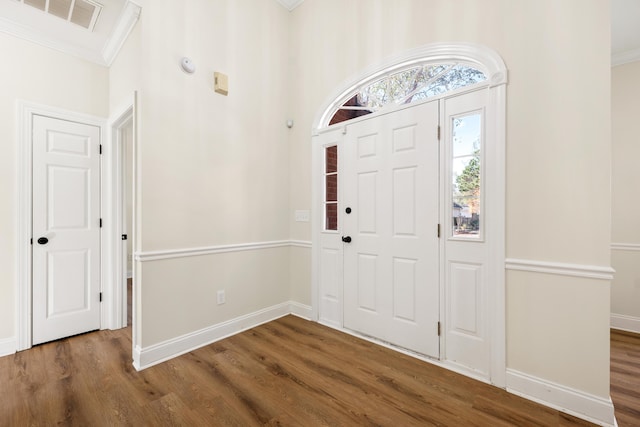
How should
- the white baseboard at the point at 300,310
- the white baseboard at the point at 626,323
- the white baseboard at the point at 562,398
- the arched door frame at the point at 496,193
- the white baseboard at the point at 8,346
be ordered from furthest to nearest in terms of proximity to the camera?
the white baseboard at the point at 300,310 < the white baseboard at the point at 626,323 < the white baseboard at the point at 8,346 < the arched door frame at the point at 496,193 < the white baseboard at the point at 562,398

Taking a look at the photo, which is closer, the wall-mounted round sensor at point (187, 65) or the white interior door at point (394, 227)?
the white interior door at point (394, 227)

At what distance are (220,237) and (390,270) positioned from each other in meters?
1.67

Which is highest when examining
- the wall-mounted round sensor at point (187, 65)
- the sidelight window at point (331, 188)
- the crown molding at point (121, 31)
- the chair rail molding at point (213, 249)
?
the crown molding at point (121, 31)

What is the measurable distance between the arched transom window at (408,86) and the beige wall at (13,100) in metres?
2.79

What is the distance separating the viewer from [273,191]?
10.6 feet

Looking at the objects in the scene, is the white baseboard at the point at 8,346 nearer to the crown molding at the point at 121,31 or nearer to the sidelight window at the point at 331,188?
the crown molding at the point at 121,31

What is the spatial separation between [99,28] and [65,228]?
78.1 inches

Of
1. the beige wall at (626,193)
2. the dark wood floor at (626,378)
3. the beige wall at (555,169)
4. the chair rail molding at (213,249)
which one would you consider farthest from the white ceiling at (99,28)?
the dark wood floor at (626,378)

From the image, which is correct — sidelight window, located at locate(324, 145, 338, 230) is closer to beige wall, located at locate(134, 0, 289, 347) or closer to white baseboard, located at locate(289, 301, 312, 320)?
beige wall, located at locate(134, 0, 289, 347)

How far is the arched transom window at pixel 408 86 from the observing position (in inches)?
87.9

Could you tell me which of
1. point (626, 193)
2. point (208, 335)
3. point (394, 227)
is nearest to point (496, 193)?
point (394, 227)

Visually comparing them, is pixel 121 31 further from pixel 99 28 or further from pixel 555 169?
pixel 555 169

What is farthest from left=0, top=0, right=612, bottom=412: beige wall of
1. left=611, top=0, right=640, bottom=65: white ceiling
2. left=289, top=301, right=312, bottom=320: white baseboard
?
left=611, top=0, right=640, bottom=65: white ceiling

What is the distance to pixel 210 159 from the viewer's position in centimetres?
266
